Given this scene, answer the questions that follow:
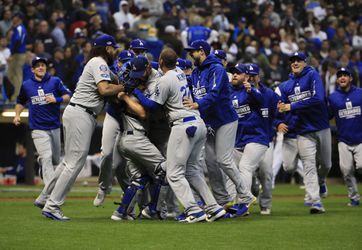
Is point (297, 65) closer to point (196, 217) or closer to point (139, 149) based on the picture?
point (139, 149)

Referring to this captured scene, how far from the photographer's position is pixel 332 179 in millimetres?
23219

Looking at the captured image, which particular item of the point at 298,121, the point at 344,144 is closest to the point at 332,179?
the point at 344,144

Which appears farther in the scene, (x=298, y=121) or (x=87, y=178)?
(x=87, y=178)

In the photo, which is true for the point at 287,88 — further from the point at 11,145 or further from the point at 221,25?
the point at 221,25

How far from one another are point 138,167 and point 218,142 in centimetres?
118

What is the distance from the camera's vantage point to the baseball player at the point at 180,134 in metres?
11.3

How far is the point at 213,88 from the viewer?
38.9ft

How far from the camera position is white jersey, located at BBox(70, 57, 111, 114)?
11781 mm

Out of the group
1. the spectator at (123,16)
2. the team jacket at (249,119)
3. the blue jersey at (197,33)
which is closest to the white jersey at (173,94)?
the team jacket at (249,119)

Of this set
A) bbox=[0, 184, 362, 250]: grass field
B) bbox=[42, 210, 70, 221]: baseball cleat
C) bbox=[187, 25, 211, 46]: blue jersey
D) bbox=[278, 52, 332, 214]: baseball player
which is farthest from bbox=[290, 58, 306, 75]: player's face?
bbox=[187, 25, 211, 46]: blue jersey

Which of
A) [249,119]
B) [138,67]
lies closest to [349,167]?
[249,119]

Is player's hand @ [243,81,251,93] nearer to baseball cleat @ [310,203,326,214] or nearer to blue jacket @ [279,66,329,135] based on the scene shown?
blue jacket @ [279,66,329,135]

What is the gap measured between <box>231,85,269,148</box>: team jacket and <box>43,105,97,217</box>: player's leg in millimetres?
2759

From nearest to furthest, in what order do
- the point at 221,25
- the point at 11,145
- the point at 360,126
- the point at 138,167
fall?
the point at 138,167 → the point at 360,126 → the point at 11,145 → the point at 221,25
